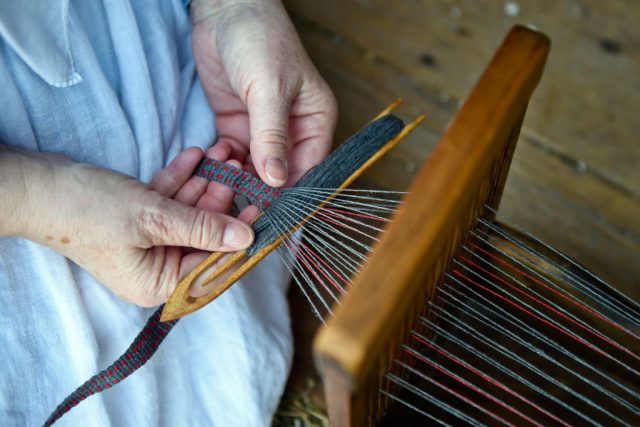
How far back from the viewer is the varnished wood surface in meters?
1.72

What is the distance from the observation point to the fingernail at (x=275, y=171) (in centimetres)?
108

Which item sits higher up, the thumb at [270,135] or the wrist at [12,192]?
the thumb at [270,135]

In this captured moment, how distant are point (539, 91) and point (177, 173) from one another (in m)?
1.05

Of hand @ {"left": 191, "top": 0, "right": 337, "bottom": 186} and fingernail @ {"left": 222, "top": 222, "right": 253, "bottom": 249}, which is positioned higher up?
hand @ {"left": 191, "top": 0, "right": 337, "bottom": 186}

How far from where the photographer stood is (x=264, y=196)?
108 centimetres

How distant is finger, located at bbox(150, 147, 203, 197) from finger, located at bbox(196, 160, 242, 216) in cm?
4

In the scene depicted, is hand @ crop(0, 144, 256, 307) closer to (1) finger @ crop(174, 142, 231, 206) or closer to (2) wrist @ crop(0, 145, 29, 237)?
(2) wrist @ crop(0, 145, 29, 237)

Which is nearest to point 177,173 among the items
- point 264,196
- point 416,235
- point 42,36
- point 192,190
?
point 192,190

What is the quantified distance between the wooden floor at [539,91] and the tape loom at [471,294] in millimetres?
614

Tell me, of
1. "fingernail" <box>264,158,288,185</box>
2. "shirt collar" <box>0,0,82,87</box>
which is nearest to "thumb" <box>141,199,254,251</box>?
"fingernail" <box>264,158,288,185</box>

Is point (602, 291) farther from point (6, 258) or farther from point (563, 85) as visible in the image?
point (563, 85)

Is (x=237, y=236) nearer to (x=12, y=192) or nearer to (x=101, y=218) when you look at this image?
(x=101, y=218)

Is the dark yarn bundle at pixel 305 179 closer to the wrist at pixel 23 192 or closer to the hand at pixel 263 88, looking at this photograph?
the hand at pixel 263 88

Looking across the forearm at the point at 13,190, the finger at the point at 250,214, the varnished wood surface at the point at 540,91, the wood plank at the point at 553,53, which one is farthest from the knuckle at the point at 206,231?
the wood plank at the point at 553,53
